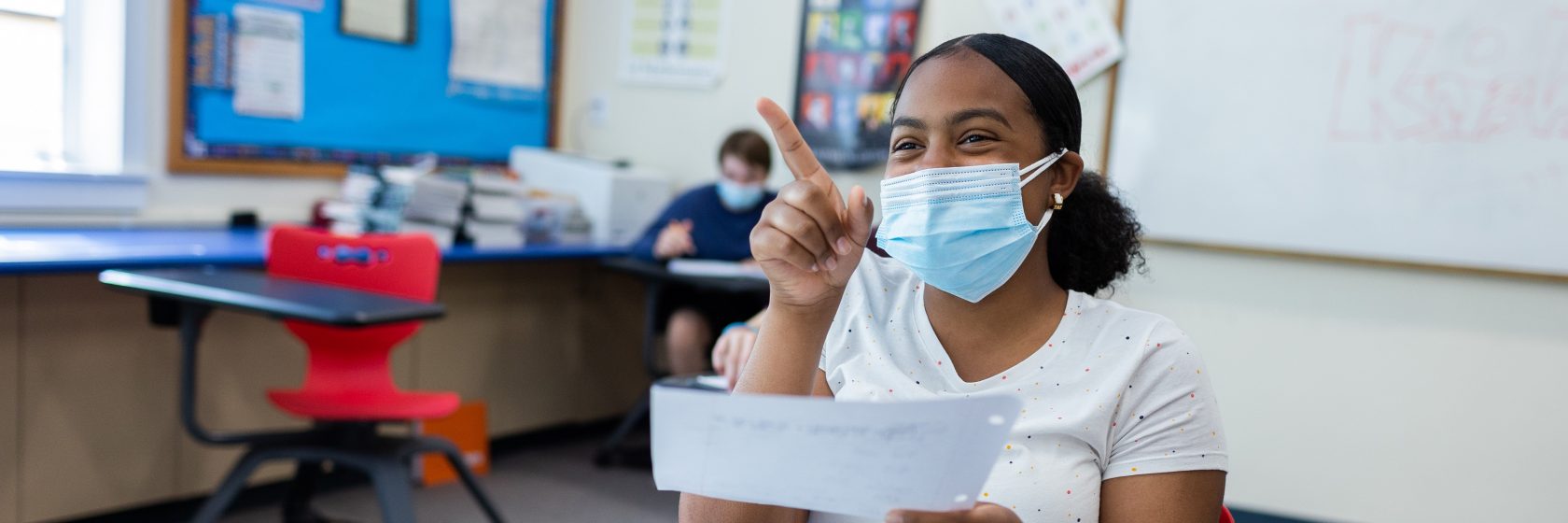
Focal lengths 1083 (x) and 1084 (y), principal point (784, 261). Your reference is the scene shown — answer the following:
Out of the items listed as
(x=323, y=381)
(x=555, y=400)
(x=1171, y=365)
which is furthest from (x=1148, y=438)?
(x=555, y=400)

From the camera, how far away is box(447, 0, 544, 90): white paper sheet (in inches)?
156

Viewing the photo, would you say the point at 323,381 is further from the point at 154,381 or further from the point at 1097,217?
the point at 1097,217

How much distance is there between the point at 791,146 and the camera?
989 mm

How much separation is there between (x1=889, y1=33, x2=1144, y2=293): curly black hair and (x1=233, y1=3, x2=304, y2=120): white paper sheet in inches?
101

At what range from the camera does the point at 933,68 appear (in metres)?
1.13

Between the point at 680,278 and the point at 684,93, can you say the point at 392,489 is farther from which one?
the point at 684,93

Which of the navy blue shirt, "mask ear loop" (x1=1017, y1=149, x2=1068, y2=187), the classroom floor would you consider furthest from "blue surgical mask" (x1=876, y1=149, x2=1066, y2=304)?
the navy blue shirt

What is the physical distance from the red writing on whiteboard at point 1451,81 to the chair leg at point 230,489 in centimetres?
277

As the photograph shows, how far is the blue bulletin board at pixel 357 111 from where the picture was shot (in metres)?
3.15

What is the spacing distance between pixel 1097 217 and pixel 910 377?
0.36 meters

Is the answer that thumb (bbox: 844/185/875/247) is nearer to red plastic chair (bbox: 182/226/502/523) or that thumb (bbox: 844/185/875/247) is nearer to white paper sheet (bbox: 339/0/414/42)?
red plastic chair (bbox: 182/226/502/523)

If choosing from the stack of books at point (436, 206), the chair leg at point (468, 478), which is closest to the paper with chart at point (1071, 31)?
the stack of books at point (436, 206)

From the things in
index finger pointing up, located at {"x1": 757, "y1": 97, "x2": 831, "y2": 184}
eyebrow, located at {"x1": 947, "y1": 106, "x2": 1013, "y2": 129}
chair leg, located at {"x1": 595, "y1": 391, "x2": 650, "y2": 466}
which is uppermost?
eyebrow, located at {"x1": 947, "y1": 106, "x2": 1013, "y2": 129}

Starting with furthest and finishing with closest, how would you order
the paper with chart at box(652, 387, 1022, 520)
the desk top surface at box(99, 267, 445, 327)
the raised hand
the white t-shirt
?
the desk top surface at box(99, 267, 445, 327) < the white t-shirt < the raised hand < the paper with chart at box(652, 387, 1022, 520)
